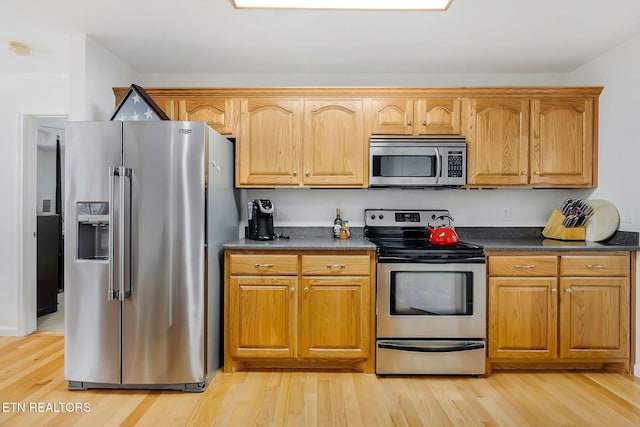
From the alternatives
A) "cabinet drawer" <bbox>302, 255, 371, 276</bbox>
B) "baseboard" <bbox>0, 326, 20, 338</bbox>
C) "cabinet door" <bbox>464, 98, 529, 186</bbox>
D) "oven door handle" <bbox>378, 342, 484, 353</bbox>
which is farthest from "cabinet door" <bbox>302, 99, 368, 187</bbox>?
"baseboard" <bbox>0, 326, 20, 338</bbox>

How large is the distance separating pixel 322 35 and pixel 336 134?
0.74 metres

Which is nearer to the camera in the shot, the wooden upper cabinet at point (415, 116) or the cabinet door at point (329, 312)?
the cabinet door at point (329, 312)

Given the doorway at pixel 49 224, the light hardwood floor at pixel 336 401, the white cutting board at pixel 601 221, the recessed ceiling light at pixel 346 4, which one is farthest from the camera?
the doorway at pixel 49 224

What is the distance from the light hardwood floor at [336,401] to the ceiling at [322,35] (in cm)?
242

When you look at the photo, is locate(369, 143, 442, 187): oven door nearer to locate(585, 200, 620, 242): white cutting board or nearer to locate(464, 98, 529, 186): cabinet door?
locate(464, 98, 529, 186): cabinet door

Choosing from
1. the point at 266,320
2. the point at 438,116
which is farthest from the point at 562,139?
the point at 266,320

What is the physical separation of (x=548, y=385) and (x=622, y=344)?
0.66 m

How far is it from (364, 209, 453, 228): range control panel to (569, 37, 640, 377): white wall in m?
1.24

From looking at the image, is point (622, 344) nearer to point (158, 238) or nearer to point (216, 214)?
point (216, 214)

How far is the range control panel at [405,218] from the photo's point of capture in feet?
11.1

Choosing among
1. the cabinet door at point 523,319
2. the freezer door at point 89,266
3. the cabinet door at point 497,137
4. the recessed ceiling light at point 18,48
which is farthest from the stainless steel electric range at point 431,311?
the recessed ceiling light at point 18,48

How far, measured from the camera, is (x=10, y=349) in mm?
3236

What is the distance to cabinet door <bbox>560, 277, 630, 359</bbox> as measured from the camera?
2.75 meters

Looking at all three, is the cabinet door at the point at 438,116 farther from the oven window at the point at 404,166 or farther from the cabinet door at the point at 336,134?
the cabinet door at the point at 336,134
